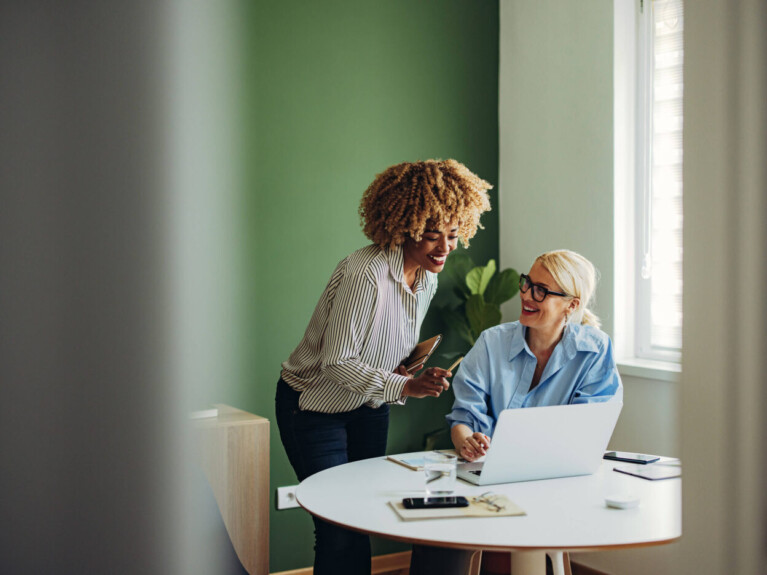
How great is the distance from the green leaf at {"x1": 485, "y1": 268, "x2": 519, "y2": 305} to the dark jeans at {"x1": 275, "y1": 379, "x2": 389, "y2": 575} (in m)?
1.07

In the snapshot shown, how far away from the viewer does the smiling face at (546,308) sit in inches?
75.9

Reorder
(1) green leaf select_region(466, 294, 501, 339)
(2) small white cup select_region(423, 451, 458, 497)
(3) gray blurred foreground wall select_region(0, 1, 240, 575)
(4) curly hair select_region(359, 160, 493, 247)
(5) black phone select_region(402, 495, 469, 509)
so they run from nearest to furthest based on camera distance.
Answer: (3) gray blurred foreground wall select_region(0, 1, 240, 575)
(5) black phone select_region(402, 495, 469, 509)
(2) small white cup select_region(423, 451, 458, 497)
(4) curly hair select_region(359, 160, 493, 247)
(1) green leaf select_region(466, 294, 501, 339)

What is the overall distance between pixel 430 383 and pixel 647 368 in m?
1.16

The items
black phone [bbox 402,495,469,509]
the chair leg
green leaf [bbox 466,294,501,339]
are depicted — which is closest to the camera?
black phone [bbox 402,495,469,509]

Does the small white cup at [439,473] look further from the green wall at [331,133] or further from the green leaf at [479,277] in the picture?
the green leaf at [479,277]

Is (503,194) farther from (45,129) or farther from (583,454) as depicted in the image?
(45,129)

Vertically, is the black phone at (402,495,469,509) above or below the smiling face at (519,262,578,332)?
below

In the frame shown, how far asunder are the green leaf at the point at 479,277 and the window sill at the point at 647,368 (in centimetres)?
63

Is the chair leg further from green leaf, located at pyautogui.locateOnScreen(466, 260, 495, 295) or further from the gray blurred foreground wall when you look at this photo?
the gray blurred foreground wall

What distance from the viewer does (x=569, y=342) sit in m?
1.88

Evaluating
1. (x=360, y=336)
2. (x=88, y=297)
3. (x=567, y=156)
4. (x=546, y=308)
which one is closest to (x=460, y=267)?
(x=567, y=156)

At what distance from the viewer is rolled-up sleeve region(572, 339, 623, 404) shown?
5.96 ft

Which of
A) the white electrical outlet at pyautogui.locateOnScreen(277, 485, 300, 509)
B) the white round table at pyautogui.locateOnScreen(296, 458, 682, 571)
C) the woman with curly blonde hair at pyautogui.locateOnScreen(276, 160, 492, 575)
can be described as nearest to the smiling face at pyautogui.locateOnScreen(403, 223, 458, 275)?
the woman with curly blonde hair at pyautogui.locateOnScreen(276, 160, 492, 575)

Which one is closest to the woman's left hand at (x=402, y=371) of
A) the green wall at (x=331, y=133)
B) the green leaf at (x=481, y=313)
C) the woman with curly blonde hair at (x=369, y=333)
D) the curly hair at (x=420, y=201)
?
the woman with curly blonde hair at (x=369, y=333)
